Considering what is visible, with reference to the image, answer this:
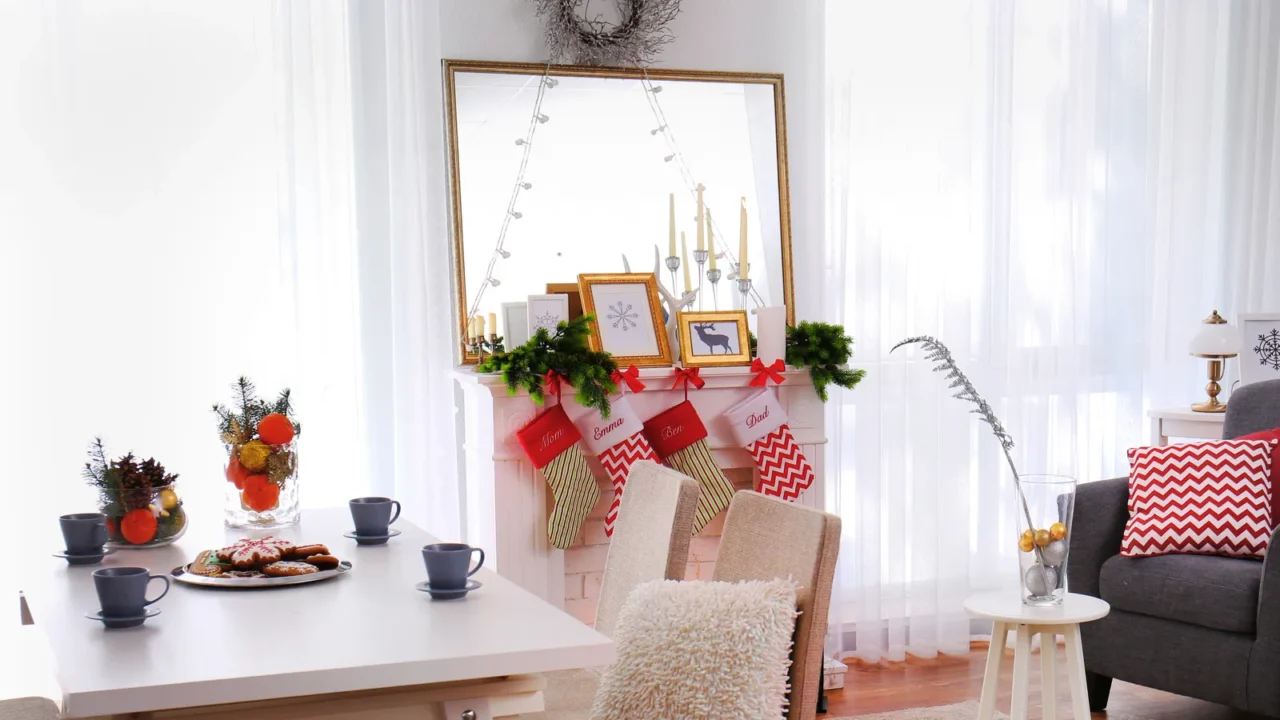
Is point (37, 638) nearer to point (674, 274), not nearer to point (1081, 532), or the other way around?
point (674, 274)

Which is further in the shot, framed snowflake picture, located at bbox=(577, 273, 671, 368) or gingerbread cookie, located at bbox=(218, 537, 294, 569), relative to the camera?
framed snowflake picture, located at bbox=(577, 273, 671, 368)

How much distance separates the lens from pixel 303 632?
1.49 m

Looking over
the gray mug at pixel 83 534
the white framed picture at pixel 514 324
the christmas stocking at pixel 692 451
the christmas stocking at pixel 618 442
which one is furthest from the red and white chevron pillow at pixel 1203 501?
the gray mug at pixel 83 534

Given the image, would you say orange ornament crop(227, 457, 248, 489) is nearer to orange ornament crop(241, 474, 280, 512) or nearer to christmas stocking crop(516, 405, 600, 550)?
orange ornament crop(241, 474, 280, 512)

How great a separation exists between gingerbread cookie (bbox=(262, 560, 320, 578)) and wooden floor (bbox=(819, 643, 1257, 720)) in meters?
1.92

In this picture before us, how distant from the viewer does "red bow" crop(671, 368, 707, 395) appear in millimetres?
3311

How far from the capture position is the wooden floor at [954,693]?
3.31 meters

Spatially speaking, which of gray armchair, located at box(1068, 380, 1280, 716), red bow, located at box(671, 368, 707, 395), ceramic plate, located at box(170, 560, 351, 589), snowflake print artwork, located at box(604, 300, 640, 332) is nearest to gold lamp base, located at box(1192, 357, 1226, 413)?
gray armchair, located at box(1068, 380, 1280, 716)

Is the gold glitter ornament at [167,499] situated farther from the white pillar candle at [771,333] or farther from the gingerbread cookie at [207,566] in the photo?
the white pillar candle at [771,333]

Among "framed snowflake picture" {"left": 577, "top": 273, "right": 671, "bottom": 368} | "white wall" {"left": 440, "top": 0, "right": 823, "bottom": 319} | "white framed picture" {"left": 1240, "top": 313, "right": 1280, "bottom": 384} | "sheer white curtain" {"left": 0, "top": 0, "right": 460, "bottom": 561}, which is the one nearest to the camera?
"sheer white curtain" {"left": 0, "top": 0, "right": 460, "bottom": 561}

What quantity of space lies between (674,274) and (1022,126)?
1336 mm

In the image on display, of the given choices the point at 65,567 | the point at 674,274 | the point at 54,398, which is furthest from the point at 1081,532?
the point at 54,398

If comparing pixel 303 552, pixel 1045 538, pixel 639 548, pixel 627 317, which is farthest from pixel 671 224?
pixel 303 552

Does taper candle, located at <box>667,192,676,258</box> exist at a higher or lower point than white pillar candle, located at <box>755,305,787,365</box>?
higher
